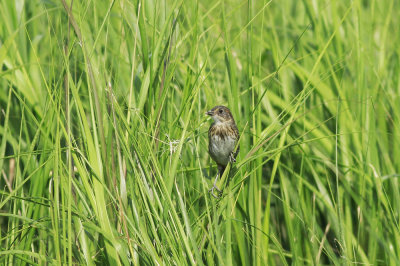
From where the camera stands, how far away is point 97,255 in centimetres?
249

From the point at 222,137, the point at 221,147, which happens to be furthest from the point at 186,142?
the point at 222,137

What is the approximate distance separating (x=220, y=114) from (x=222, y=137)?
0.17 metres

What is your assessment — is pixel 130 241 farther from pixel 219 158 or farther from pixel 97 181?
pixel 219 158

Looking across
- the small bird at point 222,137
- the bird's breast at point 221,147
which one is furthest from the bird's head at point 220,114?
the bird's breast at point 221,147

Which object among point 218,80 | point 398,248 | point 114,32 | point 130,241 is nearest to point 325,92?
point 218,80

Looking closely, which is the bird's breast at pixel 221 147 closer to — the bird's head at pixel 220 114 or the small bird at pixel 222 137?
the small bird at pixel 222 137

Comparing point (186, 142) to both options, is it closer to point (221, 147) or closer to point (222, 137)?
point (221, 147)

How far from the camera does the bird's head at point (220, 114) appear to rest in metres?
3.01

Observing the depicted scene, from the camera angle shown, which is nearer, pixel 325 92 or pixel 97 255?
pixel 97 255

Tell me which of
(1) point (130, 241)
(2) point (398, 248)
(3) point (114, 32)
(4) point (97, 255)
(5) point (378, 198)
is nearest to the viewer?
(1) point (130, 241)

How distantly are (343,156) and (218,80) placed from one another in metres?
0.87

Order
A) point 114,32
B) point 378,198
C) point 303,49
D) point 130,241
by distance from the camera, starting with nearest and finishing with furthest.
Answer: point 130,241, point 378,198, point 114,32, point 303,49

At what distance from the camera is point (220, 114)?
10.0 ft

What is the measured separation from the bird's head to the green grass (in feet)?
0.22
